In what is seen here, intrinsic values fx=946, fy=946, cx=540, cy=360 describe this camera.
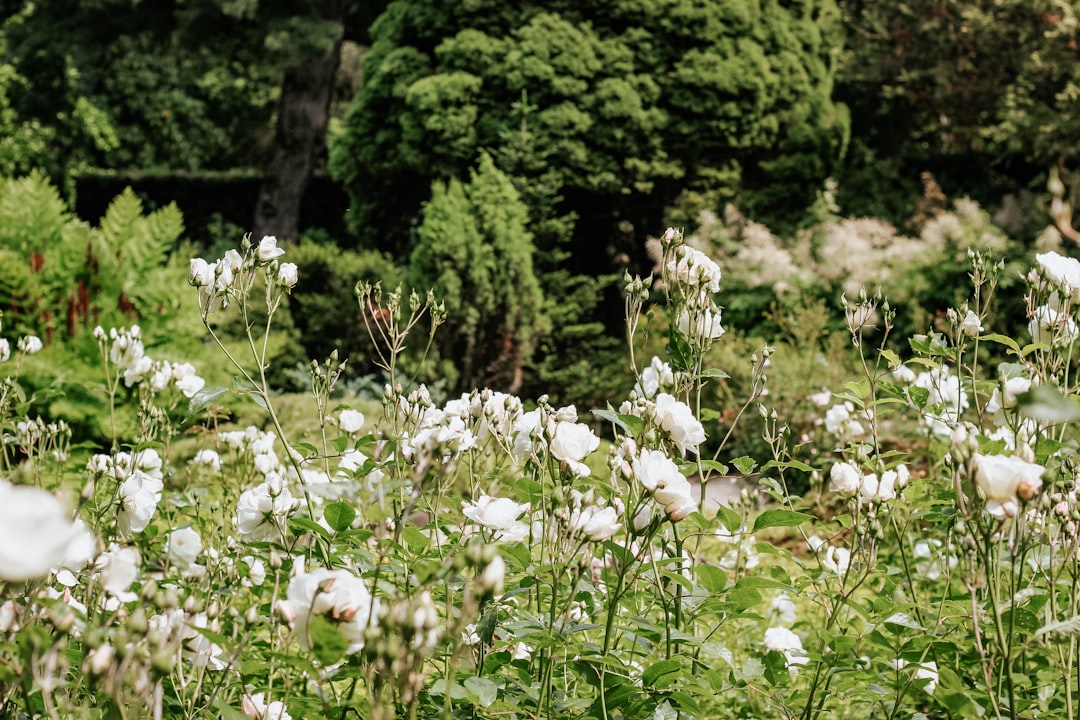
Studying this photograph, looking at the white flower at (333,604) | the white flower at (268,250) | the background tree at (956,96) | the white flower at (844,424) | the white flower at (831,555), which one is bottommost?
the white flower at (333,604)

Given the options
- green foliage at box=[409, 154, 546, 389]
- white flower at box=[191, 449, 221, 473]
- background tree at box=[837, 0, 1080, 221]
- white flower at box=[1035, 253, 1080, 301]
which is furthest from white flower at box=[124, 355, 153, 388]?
background tree at box=[837, 0, 1080, 221]

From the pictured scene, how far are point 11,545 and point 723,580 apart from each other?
924 millimetres

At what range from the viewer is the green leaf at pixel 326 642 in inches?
29.8

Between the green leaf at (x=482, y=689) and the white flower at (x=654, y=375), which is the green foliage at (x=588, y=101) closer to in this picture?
the white flower at (x=654, y=375)

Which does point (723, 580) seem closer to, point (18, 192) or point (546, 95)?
point (18, 192)

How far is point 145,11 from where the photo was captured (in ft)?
31.0

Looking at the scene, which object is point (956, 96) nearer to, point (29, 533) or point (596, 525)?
point (596, 525)

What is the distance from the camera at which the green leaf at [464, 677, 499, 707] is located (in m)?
1.00

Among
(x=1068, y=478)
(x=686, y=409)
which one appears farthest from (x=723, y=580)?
(x=1068, y=478)

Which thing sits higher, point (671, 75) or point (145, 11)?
point (145, 11)

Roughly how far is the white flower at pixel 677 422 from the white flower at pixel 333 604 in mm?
485

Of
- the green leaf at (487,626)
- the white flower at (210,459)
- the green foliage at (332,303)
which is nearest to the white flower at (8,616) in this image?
the green leaf at (487,626)

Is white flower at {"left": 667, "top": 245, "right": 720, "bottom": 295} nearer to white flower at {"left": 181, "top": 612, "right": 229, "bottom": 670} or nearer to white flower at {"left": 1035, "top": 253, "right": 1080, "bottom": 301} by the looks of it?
white flower at {"left": 1035, "top": 253, "right": 1080, "bottom": 301}

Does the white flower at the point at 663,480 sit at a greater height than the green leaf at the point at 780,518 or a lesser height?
lesser
